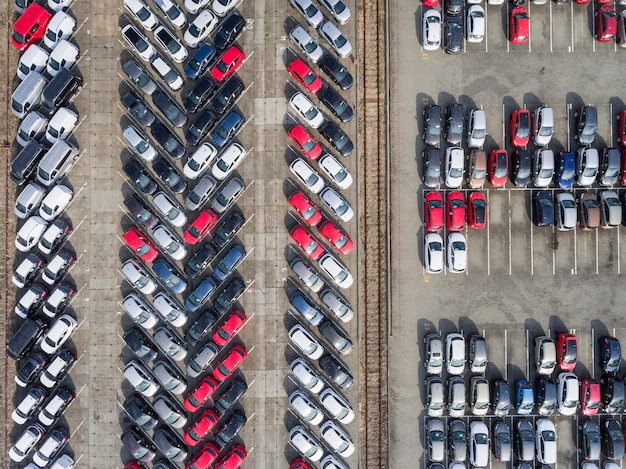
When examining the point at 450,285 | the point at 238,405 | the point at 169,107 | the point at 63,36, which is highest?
the point at 63,36

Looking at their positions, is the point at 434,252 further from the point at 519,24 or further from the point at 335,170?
the point at 519,24

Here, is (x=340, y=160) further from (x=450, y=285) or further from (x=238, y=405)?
(x=238, y=405)

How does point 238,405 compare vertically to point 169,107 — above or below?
below

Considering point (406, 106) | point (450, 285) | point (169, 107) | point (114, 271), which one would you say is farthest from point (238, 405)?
point (406, 106)

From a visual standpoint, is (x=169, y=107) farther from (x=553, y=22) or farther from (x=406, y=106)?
(x=553, y=22)

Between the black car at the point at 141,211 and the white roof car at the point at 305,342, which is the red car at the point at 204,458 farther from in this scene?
the black car at the point at 141,211

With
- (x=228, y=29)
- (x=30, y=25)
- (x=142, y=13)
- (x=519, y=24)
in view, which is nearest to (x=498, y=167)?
(x=519, y=24)
